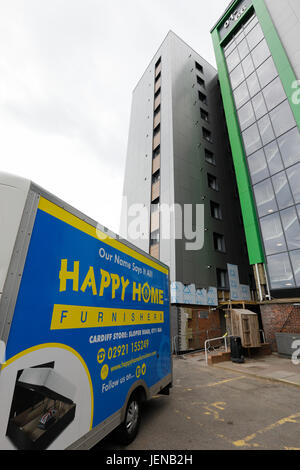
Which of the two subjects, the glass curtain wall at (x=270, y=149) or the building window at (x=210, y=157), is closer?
the glass curtain wall at (x=270, y=149)

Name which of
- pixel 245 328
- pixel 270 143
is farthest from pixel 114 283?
pixel 270 143

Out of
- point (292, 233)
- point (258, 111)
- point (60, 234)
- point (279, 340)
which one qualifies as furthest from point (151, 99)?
point (60, 234)

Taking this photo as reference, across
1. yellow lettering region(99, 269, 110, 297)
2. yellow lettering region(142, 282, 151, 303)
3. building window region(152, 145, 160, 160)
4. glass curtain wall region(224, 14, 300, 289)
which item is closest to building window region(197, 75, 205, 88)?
glass curtain wall region(224, 14, 300, 289)

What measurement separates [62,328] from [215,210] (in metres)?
22.3

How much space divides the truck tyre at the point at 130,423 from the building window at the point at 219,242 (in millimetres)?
18804

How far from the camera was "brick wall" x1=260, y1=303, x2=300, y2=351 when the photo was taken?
13828mm

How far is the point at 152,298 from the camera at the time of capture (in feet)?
17.6

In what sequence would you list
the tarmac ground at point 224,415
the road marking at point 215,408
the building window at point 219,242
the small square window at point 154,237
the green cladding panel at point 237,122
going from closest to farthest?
1. the tarmac ground at point 224,415
2. the road marking at point 215,408
3. the green cladding panel at point 237,122
4. the small square window at point 154,237
5. the building window at point 219,242

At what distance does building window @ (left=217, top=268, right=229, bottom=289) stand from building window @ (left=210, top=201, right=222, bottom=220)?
5.41 metres

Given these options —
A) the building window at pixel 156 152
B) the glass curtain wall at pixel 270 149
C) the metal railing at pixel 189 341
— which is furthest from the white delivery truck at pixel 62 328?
the building window at pixel 156 152

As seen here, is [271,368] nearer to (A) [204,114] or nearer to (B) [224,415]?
(B) [224,415]

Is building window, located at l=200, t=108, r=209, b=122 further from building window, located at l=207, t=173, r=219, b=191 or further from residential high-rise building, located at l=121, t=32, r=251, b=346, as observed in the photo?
building window, located at l=207, t=173, r=219, b=191

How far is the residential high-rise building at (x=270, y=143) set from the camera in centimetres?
1541

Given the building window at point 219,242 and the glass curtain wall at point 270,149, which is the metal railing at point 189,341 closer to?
the glass curtain wall at point 270,149
